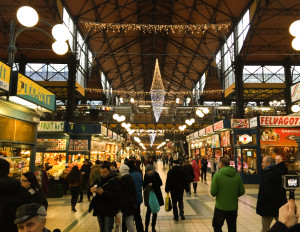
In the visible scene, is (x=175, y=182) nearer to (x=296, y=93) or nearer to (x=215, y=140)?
(x=296, y=93)

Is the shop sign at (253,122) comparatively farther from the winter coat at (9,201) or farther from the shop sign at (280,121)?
the winter coat at (9,201)

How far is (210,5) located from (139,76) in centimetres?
2177

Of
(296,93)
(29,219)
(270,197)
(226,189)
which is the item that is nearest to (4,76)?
(29,219)

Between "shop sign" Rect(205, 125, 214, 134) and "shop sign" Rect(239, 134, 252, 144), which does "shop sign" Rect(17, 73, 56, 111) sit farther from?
"shop sign" Rect(205, 125, 214, 134)

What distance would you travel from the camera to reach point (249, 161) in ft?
51.6

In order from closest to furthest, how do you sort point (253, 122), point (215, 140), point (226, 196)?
point (226, 196), point (253, 122), point (215, 140)

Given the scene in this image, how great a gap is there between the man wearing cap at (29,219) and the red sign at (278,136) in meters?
15.2

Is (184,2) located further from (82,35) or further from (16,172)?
(16,172)

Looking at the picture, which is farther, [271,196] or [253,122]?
[253,122]

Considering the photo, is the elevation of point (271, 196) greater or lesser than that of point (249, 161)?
lesser

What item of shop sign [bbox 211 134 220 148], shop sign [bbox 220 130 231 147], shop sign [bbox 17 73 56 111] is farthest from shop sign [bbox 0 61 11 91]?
shop sign [bbox 211 134 220 148]

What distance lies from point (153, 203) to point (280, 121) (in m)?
11.6

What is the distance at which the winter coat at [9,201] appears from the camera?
2497 mm

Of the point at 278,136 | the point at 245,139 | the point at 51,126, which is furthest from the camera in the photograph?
the point at 51,126
